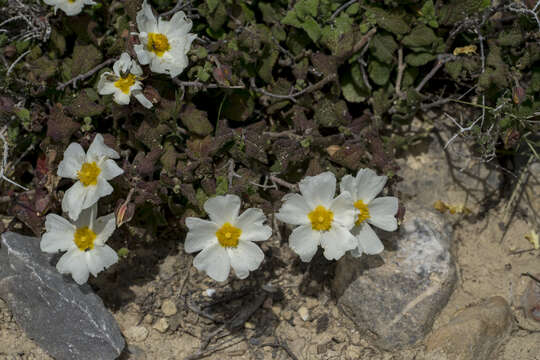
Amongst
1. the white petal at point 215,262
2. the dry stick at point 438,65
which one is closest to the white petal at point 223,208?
the white petal at point 215,262

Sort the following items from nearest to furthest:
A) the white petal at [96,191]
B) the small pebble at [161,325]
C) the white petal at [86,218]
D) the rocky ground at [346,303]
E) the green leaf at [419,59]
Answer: the white petal at [96,191], the white petal at [86,218], the rocky ground at [346,303], the small pebble at [161,325], the green leaf at [419,59]

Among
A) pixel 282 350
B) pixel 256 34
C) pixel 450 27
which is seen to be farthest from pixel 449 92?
pixel 282 350

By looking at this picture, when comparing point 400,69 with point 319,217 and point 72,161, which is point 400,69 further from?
point 72,161

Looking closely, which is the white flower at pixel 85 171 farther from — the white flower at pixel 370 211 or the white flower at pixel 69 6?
the white flower at pixel 370 211

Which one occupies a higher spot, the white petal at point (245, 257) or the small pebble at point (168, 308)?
the white petal at point (245, 257)

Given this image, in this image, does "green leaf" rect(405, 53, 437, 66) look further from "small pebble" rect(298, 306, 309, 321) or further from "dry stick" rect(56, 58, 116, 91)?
"dry stick" rect(56, 58, 116, 91)

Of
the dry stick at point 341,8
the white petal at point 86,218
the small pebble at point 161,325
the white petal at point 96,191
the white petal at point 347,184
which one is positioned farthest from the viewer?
the dry stick at point 341,8

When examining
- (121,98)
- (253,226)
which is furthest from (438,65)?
(121,98)
